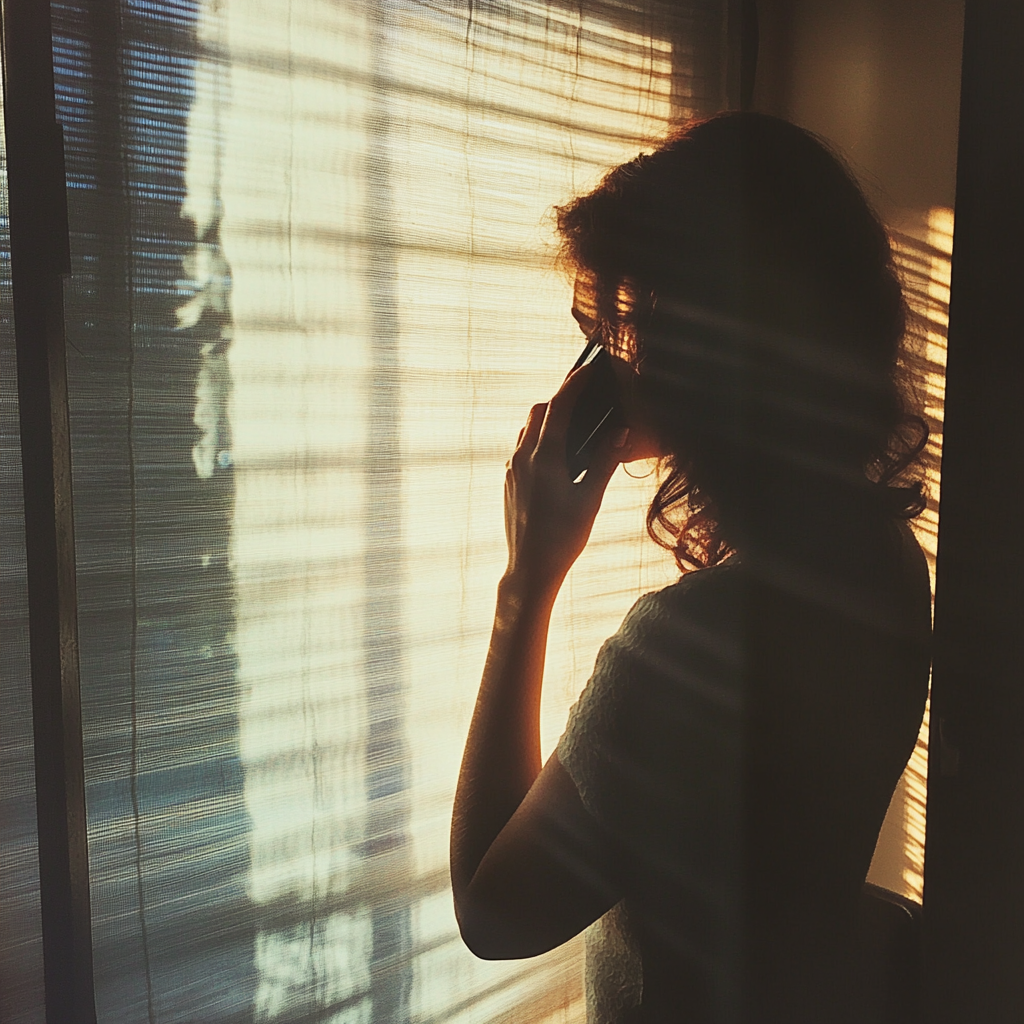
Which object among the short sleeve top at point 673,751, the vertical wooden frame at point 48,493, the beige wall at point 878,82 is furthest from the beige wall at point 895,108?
the vertical wooden frame at point 48,493

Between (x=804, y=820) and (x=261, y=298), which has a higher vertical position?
(x=261, y=298)

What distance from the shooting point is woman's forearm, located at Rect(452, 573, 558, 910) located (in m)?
0.71

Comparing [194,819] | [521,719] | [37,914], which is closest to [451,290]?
[521,719]

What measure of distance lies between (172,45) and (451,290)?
0.33 meters

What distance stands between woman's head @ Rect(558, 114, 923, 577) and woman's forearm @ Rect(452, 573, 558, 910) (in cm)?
19

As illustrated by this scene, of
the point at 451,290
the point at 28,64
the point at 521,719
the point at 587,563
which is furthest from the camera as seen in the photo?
the point at 587,563

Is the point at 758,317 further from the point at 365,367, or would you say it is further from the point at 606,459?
the point at 365,367

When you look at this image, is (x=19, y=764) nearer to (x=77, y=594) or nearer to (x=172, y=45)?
(x=77, y=594)

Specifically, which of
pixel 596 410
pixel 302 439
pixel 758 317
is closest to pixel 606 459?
pixel 596 410

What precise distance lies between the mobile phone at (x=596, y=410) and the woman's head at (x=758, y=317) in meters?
0.04

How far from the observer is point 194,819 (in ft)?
2.50

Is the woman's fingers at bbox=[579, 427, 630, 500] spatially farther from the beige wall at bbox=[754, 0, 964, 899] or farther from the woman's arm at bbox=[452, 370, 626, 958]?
the beige wall at bbox=[754, 0, 964, 899]

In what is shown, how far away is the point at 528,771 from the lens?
0.74 meters

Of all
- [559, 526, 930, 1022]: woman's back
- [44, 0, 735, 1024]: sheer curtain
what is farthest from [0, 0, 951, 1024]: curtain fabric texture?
[559, 526, 930, 1022]: woman's back
